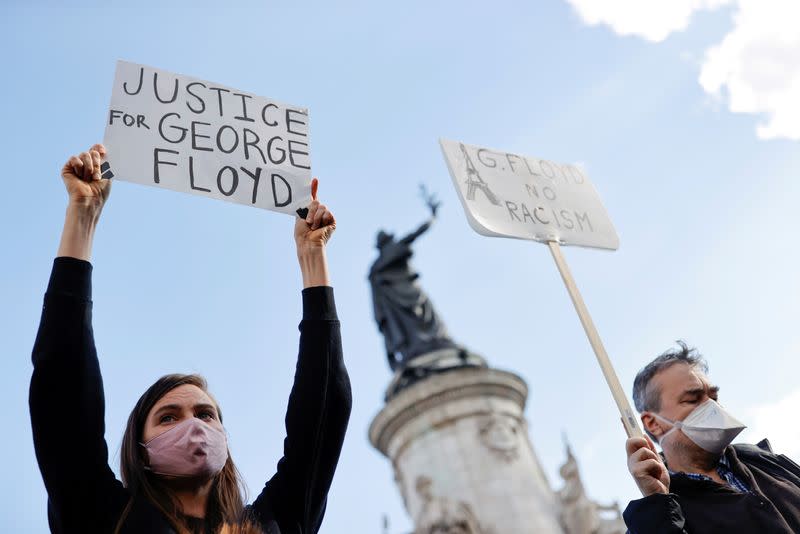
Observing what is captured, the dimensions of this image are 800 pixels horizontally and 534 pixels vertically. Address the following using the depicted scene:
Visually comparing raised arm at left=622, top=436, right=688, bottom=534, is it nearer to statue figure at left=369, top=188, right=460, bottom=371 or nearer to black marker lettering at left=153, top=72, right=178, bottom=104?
black marker lettering at left=153, top=72, right=178, bottom=104

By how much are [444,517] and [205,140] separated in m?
9.06

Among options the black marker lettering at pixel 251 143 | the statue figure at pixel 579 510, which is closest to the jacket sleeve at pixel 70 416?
the black marker lettering at pixel 251 143

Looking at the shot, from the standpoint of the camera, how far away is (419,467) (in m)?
12.8

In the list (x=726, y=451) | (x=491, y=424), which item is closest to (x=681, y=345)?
(x=726, y=451)

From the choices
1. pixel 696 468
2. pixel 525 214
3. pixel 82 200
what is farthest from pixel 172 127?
pixel 696 468

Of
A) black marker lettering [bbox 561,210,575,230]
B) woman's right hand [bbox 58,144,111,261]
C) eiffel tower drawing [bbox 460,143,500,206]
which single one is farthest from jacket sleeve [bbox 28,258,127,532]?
black marker lettering [bbox 561,210,575,230]

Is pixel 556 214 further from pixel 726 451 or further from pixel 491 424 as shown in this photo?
pixel 491 424

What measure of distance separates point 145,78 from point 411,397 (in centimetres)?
1005

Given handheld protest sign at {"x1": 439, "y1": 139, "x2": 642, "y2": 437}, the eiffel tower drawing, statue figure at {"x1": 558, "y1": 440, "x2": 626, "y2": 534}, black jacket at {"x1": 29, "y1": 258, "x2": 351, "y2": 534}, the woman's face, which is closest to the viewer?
black jacket at {"x1": 29, "y1": 258, "x2": 351, "y2": 534}

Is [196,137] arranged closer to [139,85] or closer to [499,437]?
[139,85]

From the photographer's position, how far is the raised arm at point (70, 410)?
2400 millimetres

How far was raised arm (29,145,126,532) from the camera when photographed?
240cm

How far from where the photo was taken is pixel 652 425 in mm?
3508

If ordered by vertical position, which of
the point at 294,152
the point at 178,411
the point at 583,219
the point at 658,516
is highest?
the point at 583,219
